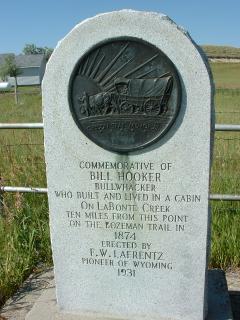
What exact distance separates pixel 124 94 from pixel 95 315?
147 centimetres

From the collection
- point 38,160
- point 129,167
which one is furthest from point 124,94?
point 38,160

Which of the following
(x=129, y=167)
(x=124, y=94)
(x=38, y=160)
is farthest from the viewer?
(x=38, y=160)

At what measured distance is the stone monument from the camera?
2.68 meters

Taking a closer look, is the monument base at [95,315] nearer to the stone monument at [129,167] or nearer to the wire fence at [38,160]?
the stone monument at [129,167]

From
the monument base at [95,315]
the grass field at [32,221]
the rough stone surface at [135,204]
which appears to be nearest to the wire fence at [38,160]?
the grass field at [32,221]

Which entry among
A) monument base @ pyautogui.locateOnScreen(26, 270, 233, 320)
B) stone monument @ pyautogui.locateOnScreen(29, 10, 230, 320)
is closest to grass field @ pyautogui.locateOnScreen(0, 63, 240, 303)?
monument base @ pyautogui.locateOnScreen(26, 270, 233, 320)

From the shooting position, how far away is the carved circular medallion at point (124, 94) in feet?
8.84

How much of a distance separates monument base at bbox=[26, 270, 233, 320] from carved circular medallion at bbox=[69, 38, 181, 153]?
1.20 meters

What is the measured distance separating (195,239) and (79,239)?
0.74 metres

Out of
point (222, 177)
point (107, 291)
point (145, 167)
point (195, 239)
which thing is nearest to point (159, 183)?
point (145, 167)

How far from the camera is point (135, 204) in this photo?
2936 mm

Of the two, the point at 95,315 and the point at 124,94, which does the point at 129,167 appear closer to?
the point at 124,94

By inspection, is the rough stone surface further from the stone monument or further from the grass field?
the grass field

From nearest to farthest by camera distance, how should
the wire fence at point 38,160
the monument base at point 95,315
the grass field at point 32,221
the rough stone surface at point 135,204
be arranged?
1. the rough stone surface at point 135,204
2. the monument base at point 95,315
3. the grass field at point 32,221
4. the wire fence at point 38,160
